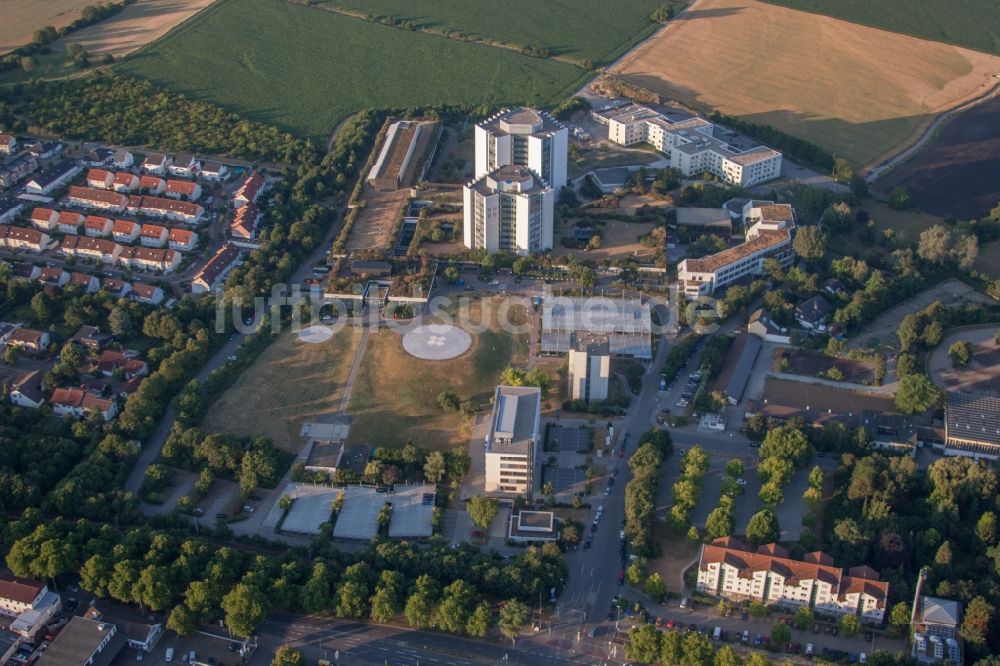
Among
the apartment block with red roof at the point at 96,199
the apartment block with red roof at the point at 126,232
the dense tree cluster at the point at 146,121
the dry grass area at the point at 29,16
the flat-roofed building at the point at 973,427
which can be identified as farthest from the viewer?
the dry grass area at the point at 29,16

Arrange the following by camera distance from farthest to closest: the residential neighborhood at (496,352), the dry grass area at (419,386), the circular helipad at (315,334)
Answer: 1. the circular helipad at (315,334)
2. the dry grass area at (419,386)
3. the residential neighborhood at (496,352)

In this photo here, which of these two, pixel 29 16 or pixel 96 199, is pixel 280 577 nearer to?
pixel 96 199

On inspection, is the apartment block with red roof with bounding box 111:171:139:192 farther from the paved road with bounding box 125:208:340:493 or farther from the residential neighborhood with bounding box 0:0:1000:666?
the paved road with bounding box 125:208:340:493

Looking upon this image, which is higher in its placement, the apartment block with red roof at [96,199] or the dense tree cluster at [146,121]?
the dense tree cluster at [146,121]

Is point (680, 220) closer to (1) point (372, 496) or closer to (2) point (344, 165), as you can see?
(2) point (344, 165)

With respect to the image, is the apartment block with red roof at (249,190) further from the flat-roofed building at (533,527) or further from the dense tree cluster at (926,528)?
the dense tree cluster at (926,528)

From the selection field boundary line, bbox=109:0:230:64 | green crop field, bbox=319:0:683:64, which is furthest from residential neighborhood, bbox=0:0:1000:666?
green crop field, bbox=319:0:683:64

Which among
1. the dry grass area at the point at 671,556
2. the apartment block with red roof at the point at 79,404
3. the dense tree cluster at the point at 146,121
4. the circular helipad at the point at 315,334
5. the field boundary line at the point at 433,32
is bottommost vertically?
the dry grass area at the point at 671,556

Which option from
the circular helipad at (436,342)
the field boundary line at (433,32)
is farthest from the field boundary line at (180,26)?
the circular helipad at (436,342)
